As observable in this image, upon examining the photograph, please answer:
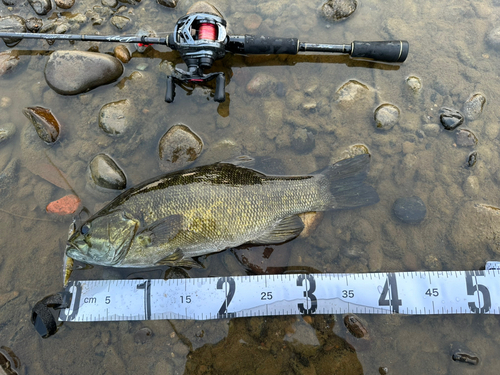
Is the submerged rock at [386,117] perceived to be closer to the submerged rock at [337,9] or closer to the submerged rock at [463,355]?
the submerged rock at [337,9]

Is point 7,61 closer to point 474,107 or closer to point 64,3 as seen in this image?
point 64,3

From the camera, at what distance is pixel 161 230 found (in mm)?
3148

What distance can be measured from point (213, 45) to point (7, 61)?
328cm

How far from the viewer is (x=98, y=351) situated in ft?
11.1

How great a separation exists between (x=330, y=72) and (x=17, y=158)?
4727mm

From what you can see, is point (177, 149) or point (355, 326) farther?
point (177, 149)

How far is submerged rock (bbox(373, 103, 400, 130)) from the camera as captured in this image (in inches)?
153

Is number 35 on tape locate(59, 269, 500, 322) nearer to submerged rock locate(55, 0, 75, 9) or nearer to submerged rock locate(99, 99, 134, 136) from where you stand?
submerged rock locate(99, 99, 134, 136)

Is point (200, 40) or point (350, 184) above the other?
point (200, 40)

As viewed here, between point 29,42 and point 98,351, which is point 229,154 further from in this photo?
point 29,42

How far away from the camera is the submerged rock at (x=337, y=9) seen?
4.23 m

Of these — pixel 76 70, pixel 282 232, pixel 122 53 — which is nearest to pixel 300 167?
pixel 282 232

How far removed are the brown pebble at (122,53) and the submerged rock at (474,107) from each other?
497 centimetres

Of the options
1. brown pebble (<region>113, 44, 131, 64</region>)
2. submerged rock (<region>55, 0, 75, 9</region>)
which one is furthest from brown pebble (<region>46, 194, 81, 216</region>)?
submerged rock (<region>55, 0, 75, 9</region>)
